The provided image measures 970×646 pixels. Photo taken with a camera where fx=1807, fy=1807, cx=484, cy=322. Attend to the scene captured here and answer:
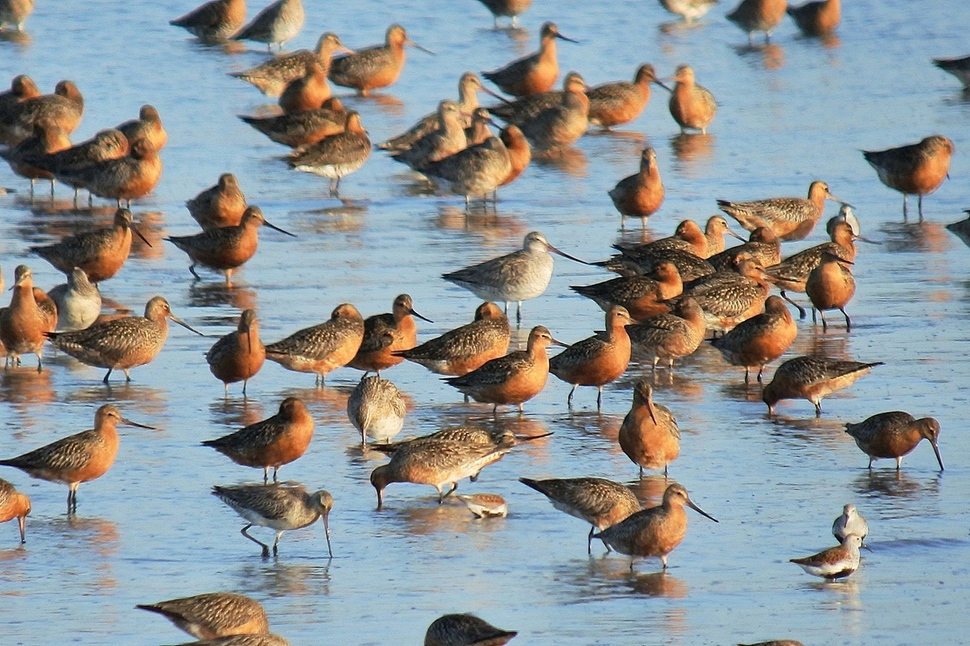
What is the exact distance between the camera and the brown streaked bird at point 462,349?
13.4m

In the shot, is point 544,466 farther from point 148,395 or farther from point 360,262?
point 360,262

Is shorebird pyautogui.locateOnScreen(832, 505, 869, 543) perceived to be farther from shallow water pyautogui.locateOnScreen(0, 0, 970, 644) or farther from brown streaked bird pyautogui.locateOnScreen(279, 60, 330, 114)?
brown streaked bird pyautogui.locateOnScreen(279, 60, 330, 114)

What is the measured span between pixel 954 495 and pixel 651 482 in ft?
5.89

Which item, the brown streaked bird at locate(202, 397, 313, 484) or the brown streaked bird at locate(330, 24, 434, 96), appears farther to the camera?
the brown streaked bird at locate(330, 24, 434, 96)

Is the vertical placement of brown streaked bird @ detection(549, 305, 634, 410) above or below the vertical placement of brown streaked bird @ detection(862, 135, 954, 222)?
below

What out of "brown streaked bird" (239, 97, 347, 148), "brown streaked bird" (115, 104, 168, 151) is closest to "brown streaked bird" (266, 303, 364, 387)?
"brown streaked bird" (115, 104, 168, 151)

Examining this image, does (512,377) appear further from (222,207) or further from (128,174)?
(128,174)

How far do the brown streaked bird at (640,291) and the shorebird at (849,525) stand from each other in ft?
18.5

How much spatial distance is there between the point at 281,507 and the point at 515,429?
9.73 feet

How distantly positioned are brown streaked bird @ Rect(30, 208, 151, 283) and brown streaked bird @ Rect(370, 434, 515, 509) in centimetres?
637

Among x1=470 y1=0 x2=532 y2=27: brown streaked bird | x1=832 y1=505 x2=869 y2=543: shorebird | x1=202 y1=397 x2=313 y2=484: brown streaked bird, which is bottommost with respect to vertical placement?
x1=202 y1=397 x2=313 y2=484: brown streaked bird

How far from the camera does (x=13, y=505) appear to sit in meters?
9.80

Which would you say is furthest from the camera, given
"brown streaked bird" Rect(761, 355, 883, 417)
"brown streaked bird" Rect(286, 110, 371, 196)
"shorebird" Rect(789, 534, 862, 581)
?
"brown streaked bird" Rect(286, 110, 371, 196)

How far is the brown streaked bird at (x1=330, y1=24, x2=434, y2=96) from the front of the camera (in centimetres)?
2750
